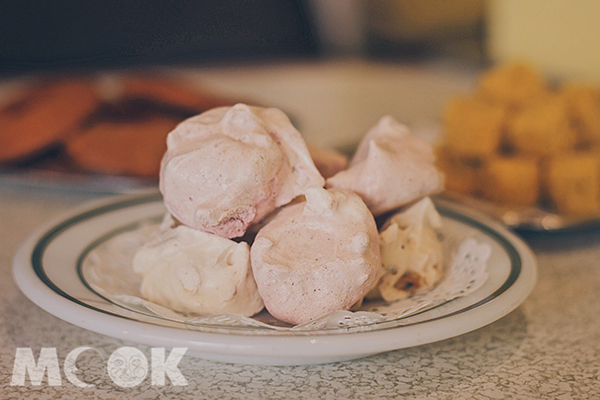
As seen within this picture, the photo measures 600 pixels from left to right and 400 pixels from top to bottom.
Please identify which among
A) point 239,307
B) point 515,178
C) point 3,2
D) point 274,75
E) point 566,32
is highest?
point 3,2

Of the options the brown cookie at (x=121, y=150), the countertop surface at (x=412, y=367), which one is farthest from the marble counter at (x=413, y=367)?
the brown cookie at (x=121, y=150)

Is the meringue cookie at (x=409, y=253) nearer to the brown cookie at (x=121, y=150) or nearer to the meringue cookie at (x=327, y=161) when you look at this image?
the meringue cookie at (x=327, y=161)

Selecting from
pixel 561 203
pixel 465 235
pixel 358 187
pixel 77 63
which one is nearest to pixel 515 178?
pixel 561 203

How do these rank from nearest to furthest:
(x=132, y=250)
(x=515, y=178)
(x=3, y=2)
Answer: (x=132, y=250)
(x=515, y=178)
(x=3, y=2)

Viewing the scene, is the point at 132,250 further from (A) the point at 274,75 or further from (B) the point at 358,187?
(A) the point at 274,75

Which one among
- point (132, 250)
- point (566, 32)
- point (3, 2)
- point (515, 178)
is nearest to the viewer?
point (132, 250)
